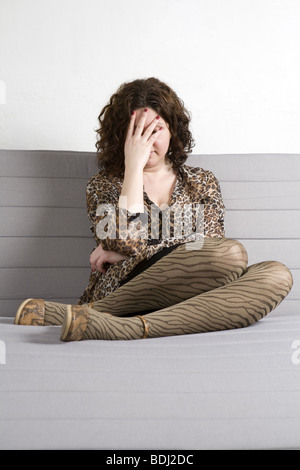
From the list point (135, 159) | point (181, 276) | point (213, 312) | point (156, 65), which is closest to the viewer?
point (213, 312)

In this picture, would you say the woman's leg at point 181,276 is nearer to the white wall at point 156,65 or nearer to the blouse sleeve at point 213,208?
the blouse sleeve at point 213,208

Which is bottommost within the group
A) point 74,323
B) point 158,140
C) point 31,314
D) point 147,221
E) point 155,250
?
point 74,323

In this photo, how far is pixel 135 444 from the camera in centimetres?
92

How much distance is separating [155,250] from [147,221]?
15 cm

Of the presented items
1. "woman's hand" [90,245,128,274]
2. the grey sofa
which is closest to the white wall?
"woman's hand" [90,245,128,274]

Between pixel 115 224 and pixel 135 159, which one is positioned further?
pixel 135 159

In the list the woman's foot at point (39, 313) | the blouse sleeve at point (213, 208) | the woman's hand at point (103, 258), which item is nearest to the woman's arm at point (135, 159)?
the woman's hand at point (103, 258)

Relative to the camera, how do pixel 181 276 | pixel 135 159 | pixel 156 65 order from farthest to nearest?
pixel 156 65 → pixel 135 159 → pixel 181 276

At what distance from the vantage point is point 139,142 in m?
1.96

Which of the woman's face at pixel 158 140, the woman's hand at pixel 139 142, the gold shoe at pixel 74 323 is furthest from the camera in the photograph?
the woman's face at pixel 158 140

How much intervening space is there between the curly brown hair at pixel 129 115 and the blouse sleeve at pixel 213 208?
0.50 ft

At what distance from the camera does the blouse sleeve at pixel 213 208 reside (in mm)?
1983

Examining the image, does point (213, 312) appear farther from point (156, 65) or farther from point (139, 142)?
point (156, 65)

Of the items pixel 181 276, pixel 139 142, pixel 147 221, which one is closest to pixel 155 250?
pixel 147 221
